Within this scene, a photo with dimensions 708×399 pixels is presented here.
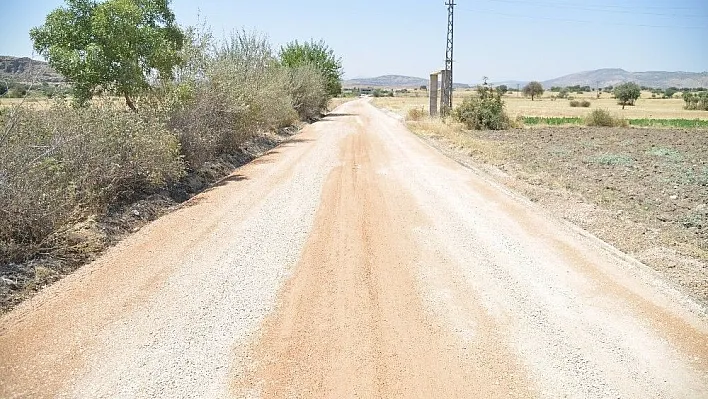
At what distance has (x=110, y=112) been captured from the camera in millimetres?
10000

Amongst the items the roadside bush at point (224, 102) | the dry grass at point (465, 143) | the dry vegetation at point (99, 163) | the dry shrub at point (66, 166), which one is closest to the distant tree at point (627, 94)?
the dry grass at point (465, 143)

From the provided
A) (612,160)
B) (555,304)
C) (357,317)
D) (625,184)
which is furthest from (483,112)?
(357,317)

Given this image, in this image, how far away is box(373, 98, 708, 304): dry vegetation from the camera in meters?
8.29

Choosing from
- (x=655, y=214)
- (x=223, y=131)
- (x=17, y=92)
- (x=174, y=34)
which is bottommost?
(x=655, y=214)

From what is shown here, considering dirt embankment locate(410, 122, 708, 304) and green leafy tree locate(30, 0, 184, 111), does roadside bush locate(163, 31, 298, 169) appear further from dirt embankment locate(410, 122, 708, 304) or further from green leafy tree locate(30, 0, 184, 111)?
dirt embankment locate(410, 122, 708, 304)

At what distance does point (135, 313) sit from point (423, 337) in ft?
9.40

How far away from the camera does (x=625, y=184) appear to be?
15.1 meters

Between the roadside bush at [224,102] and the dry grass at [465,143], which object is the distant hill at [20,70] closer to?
the roadside bush at [224,102]

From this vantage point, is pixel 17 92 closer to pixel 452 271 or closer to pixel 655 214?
pixel 452 271

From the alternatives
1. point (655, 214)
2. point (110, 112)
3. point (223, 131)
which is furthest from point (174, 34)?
point (655, 214)

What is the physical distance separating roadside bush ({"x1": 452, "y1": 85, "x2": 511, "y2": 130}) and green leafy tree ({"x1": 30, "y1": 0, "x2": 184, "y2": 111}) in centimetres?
2514

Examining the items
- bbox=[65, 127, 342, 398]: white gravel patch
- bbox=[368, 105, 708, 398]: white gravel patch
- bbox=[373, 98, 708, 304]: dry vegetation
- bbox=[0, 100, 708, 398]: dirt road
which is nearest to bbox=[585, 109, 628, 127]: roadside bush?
bbox=[373, 98, 708, 304]: dry vegetation

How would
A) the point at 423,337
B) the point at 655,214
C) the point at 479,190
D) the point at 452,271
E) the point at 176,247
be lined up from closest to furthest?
the point at 423,337 → the point at 452,271 → the point at 176,247 → the point at 655,214 → the point at 479,190

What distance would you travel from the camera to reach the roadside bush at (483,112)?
35.4m
